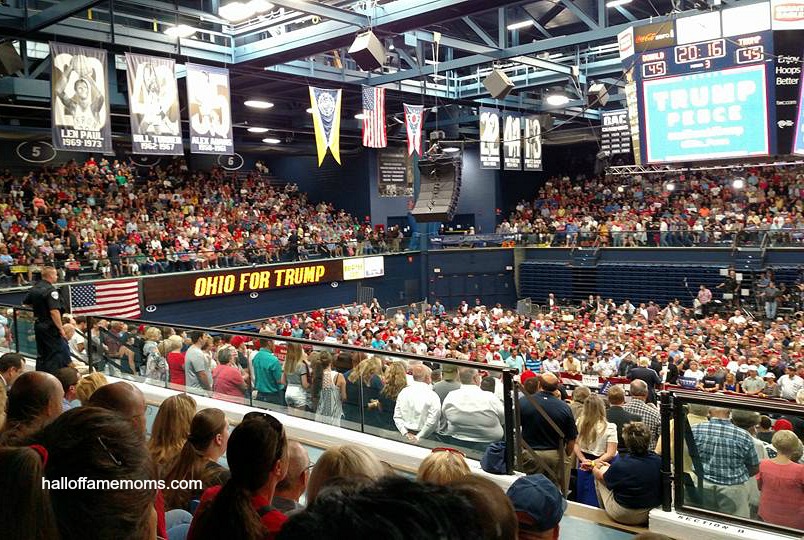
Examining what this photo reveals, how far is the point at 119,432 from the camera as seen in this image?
186 centimetres

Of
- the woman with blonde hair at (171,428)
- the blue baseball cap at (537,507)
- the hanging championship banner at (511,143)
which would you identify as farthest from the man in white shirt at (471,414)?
the hanging championship banner at (511,143)

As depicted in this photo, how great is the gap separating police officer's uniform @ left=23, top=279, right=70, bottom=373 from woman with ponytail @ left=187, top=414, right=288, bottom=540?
623 centimetres

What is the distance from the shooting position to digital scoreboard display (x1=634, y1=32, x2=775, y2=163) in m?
13.7

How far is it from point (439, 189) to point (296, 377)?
1112 centimetres

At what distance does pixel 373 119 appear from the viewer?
20.3 meters

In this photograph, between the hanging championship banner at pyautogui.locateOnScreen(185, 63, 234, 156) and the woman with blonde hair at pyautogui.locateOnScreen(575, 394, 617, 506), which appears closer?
the woman with blonde hair at pyautogui.locateOnScreen(575, 394, 617, 506)

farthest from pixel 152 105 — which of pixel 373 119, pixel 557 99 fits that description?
pixel 557 99

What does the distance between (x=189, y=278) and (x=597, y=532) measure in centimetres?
2017

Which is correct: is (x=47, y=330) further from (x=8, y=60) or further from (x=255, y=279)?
(x=255, y=279)

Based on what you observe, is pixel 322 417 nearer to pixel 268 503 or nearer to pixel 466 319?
pixel 268 503

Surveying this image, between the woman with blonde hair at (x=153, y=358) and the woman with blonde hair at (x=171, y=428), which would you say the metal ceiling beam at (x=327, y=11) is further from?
the woman with blonde hair at (x=171, y=428)

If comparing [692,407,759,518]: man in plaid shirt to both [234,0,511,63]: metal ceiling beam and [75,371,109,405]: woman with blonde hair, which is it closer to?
[75,371,109,405]: woman with blonde hair

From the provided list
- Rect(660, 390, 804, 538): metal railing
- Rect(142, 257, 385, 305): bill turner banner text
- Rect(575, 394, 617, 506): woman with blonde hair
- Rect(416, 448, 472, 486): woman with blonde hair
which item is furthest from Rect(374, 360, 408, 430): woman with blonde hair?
Rect(142, 257, 385, 305): bill turner banner text

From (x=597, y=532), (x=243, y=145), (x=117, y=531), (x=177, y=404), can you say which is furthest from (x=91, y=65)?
(x=243, y=145)
